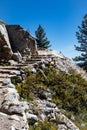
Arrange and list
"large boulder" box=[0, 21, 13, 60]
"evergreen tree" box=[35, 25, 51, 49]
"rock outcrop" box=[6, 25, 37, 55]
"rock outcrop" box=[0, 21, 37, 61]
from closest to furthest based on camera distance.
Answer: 1. "large boulder" box=[0, 21, 13, 60]
2. "rock outcrop" box=[0, 21, 37, 61]
3. "rock outcrop" box=[6, 25, 37, 55]
4. "evergreen tree" box=[35, 25, 51, 49]

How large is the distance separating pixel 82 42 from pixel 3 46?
72.5 ft

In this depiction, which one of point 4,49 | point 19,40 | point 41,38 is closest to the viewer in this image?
point 4,49

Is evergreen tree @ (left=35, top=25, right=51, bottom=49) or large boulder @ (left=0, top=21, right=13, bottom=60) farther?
evergreen tree @ (left=35, top=25, right=51, bottom=49)

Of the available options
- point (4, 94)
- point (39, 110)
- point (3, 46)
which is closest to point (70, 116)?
point (39, 110)

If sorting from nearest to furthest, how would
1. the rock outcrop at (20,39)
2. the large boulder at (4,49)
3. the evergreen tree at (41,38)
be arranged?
the large boulder at (4,49), the rock outcrop at (20,39), the evergreen tree at (41,38)

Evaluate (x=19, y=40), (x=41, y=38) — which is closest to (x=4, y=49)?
(x=19, y=40)

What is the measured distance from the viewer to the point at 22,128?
7379 mm

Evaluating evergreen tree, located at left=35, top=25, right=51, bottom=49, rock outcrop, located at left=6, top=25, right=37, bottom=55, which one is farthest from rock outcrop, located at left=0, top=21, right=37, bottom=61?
evergreen tree, located at left=35, top=25, right=51, bottom=49

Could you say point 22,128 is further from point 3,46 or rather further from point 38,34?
point 38,34

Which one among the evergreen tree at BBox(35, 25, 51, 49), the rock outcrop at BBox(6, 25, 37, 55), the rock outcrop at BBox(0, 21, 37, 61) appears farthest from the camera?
the evergreen tree at BBox(35, 25, 51, 49)

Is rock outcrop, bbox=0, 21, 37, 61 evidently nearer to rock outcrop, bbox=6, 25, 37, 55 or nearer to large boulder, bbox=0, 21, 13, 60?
rock outcrop, bbox=6, 25, 37, 55

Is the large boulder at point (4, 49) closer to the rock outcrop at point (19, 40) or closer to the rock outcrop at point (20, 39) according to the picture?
the rock outcrop at point (19, 40)

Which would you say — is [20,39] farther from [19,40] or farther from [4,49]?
[4,49]

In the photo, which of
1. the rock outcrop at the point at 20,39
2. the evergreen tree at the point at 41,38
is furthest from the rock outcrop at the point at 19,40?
the evergreen tree at the point at 41,38
